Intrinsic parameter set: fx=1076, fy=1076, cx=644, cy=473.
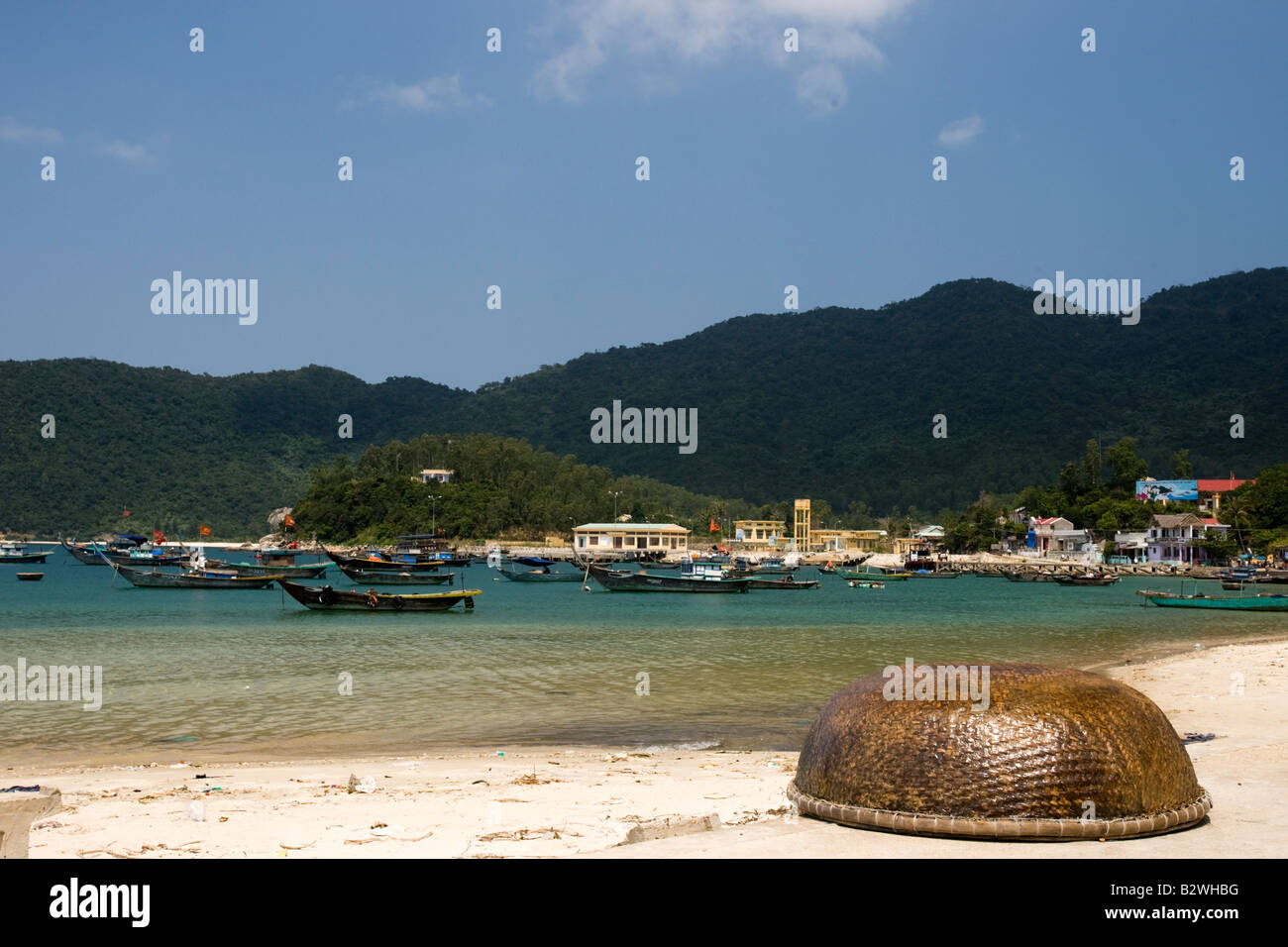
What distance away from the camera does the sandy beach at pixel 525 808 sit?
6.40 m

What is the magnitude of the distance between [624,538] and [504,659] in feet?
392

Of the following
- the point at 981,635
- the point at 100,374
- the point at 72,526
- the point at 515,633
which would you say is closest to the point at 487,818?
the point at 515,633

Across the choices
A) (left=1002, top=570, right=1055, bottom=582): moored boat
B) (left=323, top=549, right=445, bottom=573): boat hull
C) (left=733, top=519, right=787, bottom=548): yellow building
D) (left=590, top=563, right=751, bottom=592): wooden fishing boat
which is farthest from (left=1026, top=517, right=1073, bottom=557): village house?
(left=323, top=549, right=445, bottom=573): boat hull

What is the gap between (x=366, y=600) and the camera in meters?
47.1

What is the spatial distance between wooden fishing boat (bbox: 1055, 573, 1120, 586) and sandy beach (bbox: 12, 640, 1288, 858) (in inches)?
2740

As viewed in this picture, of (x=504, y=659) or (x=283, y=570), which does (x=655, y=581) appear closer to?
(x=283, y=570)

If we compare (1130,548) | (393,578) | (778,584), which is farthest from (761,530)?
(393,578)

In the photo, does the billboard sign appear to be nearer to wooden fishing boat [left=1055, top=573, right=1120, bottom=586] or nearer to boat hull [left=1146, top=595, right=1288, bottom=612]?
wooden fishing boat [left=1055, top=573, right=1120, bottom=586]

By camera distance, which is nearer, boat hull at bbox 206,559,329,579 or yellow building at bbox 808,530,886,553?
boat hull at bbox 206,559,329,579

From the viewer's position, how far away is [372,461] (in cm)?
17550

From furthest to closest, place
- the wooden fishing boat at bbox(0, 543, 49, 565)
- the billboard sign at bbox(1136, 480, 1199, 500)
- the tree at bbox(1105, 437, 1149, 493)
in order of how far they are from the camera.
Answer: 1. the tree at bbox(1105, 437, 1149, 493)
2. the billboard sign at bbox(1136, 480, 1199, 500)
3. the wooden fishing boat at bbox(0, 543, 49, 565)

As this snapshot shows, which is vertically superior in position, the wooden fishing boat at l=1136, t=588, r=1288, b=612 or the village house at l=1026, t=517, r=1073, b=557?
the village house at l=1026, t=517, r=1073, b=557

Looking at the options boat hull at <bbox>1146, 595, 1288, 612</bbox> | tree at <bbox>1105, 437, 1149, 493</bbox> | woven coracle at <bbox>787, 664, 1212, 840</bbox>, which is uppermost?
tree at <bbox>1105, 437, 1149, 493</bbox>

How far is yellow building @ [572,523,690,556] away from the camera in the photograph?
147750 mm
